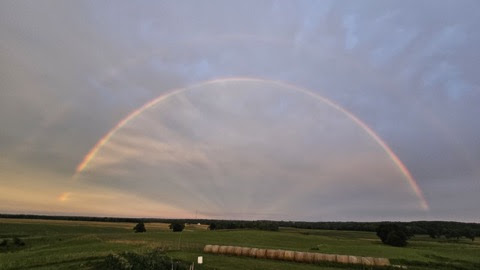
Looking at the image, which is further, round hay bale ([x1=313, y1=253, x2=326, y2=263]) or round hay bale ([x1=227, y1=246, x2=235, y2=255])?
round hay bale ([x1=227, y1=246, x2=235, y2=255])

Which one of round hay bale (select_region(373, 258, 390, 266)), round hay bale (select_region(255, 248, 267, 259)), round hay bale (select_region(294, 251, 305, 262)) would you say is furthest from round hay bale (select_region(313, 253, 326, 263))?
round hay bale (select_region(255, 248, 267, 259))

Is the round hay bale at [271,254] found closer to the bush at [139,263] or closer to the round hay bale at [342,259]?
the round hay bale at [342,259]

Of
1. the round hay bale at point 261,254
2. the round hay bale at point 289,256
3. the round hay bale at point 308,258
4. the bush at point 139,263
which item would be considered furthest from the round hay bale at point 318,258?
the bush at point 139,263

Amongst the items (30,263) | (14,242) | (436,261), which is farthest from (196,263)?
(14,242)

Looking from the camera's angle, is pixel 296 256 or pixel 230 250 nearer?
pixel 296 256

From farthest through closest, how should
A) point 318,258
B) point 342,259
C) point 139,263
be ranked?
point 318,258 < point 342,259 < point 139,263

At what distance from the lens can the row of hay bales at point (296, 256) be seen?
42469mm

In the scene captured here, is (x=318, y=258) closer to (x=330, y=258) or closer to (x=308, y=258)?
(x=308, y=258)

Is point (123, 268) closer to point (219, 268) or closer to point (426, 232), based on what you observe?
point (219, 268)

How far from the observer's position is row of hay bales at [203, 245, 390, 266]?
4247 cm

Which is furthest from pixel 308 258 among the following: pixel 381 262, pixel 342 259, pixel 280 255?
pixel 381 262

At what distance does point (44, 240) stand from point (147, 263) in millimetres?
56114

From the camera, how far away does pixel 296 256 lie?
45688mm

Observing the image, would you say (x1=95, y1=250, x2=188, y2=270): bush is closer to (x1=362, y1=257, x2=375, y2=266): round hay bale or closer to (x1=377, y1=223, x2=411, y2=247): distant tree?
(x1=362, y1=257, x2=375, y2=266): round hay bale
